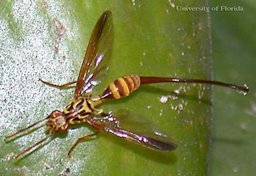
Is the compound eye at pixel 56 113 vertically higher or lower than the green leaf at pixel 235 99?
higher

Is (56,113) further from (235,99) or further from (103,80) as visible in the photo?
(235,99)

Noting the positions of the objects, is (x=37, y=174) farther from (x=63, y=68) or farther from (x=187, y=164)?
(x=187, y=164)

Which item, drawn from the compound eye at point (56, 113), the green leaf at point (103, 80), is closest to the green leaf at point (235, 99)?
the green leaf at point (103, 80)

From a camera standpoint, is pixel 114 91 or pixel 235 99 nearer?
pixel 114 91

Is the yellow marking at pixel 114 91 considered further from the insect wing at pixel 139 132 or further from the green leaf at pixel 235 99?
the green leaf at pixel 235 99

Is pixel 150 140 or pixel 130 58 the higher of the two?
pixel 130 58

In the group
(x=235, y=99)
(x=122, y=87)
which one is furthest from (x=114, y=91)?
(x=235, y=99)

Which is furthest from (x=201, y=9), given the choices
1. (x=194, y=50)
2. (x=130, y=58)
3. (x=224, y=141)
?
(x=224, y=141)
